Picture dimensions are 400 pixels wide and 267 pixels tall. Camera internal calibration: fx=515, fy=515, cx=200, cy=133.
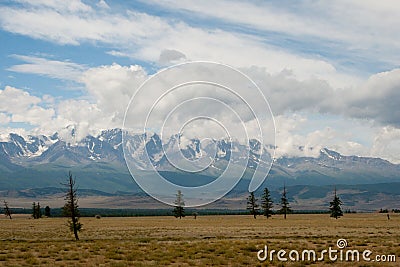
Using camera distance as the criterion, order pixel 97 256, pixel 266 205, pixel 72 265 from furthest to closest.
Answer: pixel 266 205
pixel 97 256
pixel 72 265

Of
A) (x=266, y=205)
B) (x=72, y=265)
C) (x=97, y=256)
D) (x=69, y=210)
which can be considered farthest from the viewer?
(x=266, y=205)

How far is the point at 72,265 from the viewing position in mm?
33938

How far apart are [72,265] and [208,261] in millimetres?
9182

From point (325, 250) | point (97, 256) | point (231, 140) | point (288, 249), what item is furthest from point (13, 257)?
point (325, 250)

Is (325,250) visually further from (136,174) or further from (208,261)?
(136,174)
